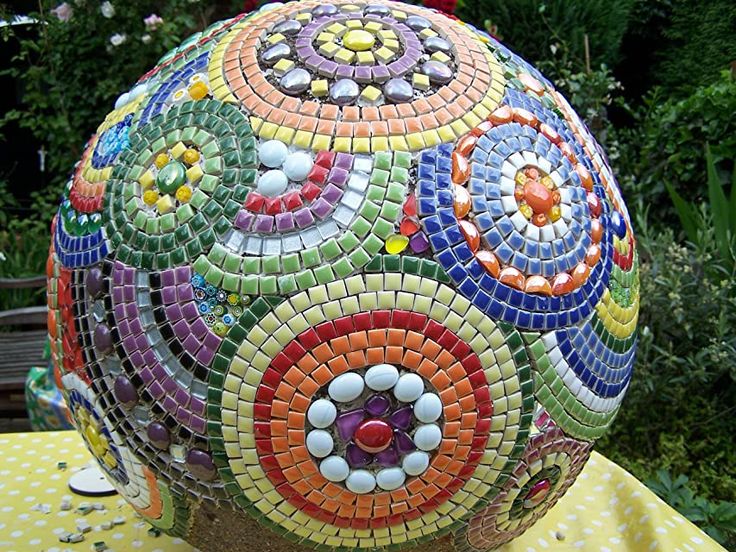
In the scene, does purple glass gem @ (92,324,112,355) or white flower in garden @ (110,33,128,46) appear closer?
purple glass gem @ (92,324,112,355)

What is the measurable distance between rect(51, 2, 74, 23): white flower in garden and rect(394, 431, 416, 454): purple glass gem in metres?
4.60

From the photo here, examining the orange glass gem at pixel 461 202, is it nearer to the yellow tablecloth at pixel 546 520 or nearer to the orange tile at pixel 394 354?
the orange tile at pixel 394 354

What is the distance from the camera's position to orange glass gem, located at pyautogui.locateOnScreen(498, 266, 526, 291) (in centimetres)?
140

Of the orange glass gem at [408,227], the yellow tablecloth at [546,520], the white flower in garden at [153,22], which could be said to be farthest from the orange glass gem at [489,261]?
the white flower in garden at [153,22]

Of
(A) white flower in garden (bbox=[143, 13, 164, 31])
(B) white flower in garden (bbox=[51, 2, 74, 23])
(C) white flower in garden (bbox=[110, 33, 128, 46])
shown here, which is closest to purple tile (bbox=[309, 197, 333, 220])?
(A) white flower in garden (bbox=[143, 13, 164, 31])

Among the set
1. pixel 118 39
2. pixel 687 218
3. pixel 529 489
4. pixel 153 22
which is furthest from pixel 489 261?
pixel 118 39

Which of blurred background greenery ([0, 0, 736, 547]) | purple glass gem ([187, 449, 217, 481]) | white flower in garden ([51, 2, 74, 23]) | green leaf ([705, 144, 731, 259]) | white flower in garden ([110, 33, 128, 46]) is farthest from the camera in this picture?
white flower in garden ([51, 2, 74, 23])

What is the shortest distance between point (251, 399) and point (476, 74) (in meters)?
0.72

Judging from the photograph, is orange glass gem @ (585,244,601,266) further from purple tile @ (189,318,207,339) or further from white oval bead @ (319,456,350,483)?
purple tile @ (189,318,207,339)

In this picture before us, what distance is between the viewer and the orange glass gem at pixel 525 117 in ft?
4.96

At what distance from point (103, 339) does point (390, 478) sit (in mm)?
568

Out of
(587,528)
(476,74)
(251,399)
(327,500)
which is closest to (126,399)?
(251,399)

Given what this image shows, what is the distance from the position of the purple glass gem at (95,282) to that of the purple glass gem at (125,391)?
0.16 m

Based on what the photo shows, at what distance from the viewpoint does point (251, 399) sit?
1.37 metres
